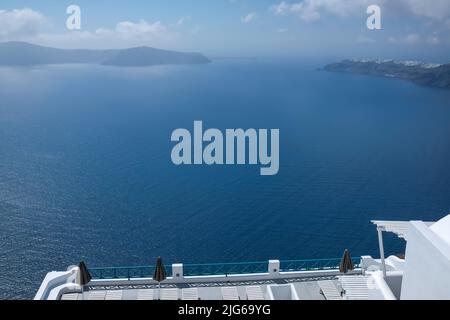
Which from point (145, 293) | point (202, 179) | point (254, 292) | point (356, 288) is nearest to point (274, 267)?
point (254, 292)

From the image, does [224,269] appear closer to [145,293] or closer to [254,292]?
[254,292]

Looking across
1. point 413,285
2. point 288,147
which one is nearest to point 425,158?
point 288,147

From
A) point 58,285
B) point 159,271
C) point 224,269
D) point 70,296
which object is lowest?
point 224,269

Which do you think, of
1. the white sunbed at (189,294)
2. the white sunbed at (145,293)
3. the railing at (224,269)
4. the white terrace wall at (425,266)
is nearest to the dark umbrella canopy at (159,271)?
the white sunbed at (145,293)

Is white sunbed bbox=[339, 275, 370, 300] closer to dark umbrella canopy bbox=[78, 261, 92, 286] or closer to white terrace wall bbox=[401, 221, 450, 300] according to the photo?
white terrace wall bbox=[401, 221, 450, 300]

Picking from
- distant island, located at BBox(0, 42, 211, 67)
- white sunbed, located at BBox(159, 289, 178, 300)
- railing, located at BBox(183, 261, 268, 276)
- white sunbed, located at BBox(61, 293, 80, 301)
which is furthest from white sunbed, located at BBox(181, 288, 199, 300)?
distant island, located at BBox(0, 42, 211, 67)

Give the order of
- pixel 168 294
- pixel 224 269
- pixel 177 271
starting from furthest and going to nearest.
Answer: pixel 224 269 < pixel 177 271 < pixel 168 294
